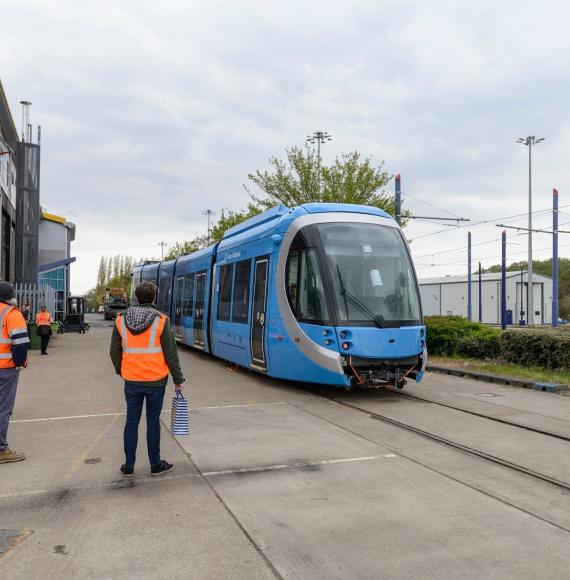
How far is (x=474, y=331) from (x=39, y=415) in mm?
11576

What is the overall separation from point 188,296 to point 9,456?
12.3 meters

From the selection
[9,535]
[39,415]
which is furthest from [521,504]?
[39,415]

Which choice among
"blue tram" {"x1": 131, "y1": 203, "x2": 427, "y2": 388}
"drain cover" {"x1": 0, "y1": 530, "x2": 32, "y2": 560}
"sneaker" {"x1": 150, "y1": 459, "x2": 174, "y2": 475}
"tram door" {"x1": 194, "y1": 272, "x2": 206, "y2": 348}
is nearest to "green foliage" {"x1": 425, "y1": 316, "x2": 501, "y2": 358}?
"blue tram" {"x1": 131, "y1": 203, "x2": 427, "y2": 388}

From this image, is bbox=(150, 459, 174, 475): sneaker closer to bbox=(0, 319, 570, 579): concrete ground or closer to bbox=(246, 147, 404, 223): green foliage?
bbox=(0, 319, 570, 579): concrete ground

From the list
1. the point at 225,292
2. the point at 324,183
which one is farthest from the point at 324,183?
the point at 225,292

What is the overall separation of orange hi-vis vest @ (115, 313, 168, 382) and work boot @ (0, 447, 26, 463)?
1634 millimetres

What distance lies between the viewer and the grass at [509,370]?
38.5 ft

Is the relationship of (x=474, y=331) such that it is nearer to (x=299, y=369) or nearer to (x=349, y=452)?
(x=299, y=369)

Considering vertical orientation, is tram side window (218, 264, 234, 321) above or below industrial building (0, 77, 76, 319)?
below

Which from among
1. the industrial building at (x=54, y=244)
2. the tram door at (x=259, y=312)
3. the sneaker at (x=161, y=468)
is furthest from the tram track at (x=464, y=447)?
the industrial building at (x=54, y=244)

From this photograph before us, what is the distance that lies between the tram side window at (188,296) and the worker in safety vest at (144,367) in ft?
39.7

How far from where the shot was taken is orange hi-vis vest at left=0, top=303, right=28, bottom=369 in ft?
19.7

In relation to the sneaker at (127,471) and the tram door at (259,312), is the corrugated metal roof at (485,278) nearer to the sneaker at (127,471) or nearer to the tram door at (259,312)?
the tram door at (259,312)

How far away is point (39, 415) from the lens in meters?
8.60
